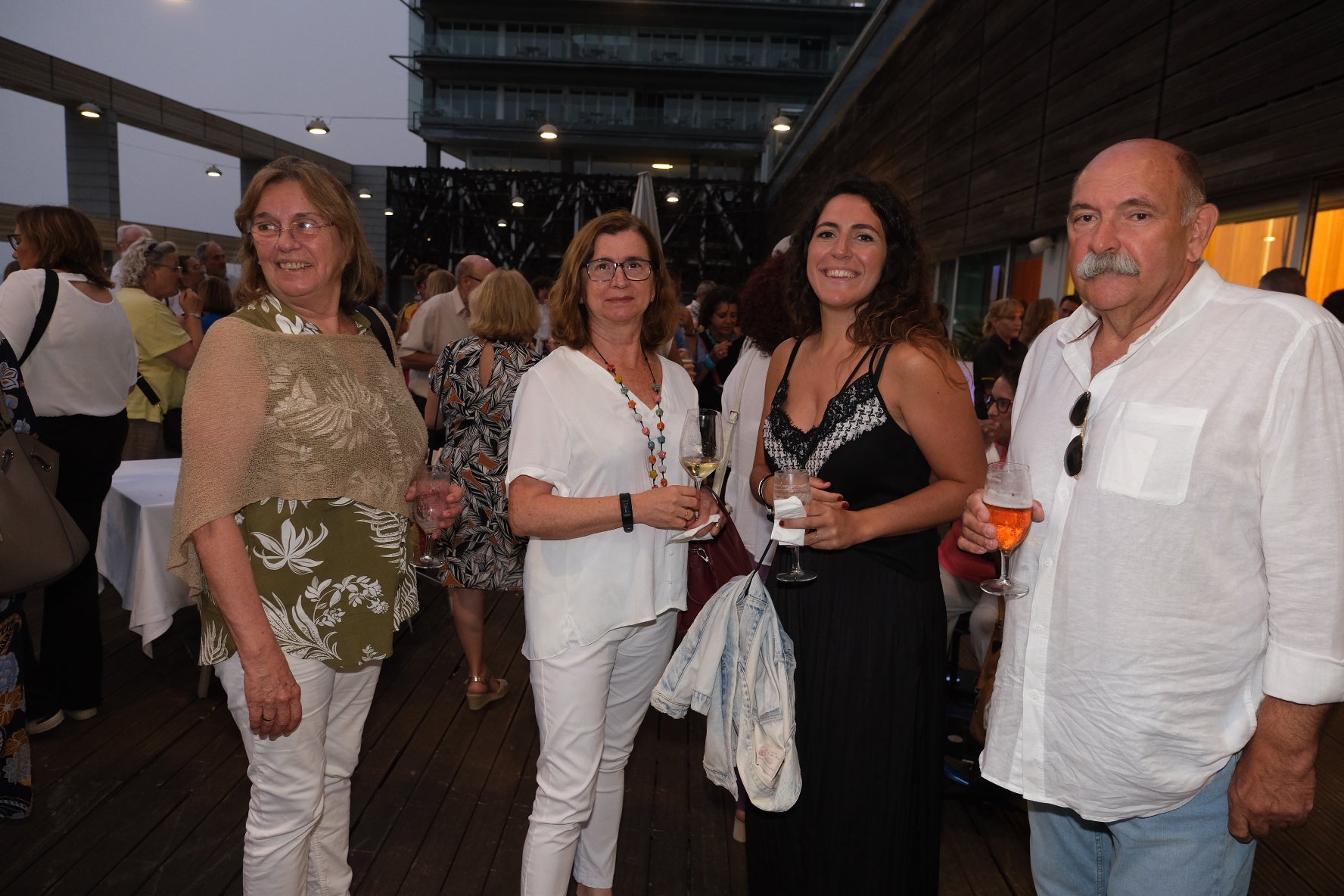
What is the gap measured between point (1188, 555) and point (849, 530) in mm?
576

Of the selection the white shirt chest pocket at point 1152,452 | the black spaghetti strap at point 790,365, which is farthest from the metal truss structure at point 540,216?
the white shirt chest pocket at point 1152,452

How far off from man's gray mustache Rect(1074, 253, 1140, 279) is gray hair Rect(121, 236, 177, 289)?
15.2 ft

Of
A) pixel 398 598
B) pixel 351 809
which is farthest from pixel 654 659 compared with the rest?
pixel 351 809

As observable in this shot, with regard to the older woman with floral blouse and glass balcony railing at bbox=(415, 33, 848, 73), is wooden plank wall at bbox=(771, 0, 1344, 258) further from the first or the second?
glass balcony railing at bbox=(415, 33, 848, 73)

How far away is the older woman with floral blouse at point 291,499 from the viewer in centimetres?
151

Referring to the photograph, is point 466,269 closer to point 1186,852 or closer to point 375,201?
point 1186,852

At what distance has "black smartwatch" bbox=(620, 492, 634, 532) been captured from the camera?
1727 millimetres

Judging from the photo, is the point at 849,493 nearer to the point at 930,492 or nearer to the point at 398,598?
the point at 930,492

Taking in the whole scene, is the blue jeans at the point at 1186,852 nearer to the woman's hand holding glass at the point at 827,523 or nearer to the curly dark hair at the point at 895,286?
the woman's hand holding glass at the point at 827,523

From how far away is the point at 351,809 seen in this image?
2820mm

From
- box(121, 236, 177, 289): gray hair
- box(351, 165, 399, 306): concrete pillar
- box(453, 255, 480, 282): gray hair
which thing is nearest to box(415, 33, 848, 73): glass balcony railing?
box(351, 165, 399, 306): concrete pillar

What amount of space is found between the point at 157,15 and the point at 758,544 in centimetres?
3873

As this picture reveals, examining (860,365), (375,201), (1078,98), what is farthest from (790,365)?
(375,201)

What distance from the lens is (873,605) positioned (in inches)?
68.3
